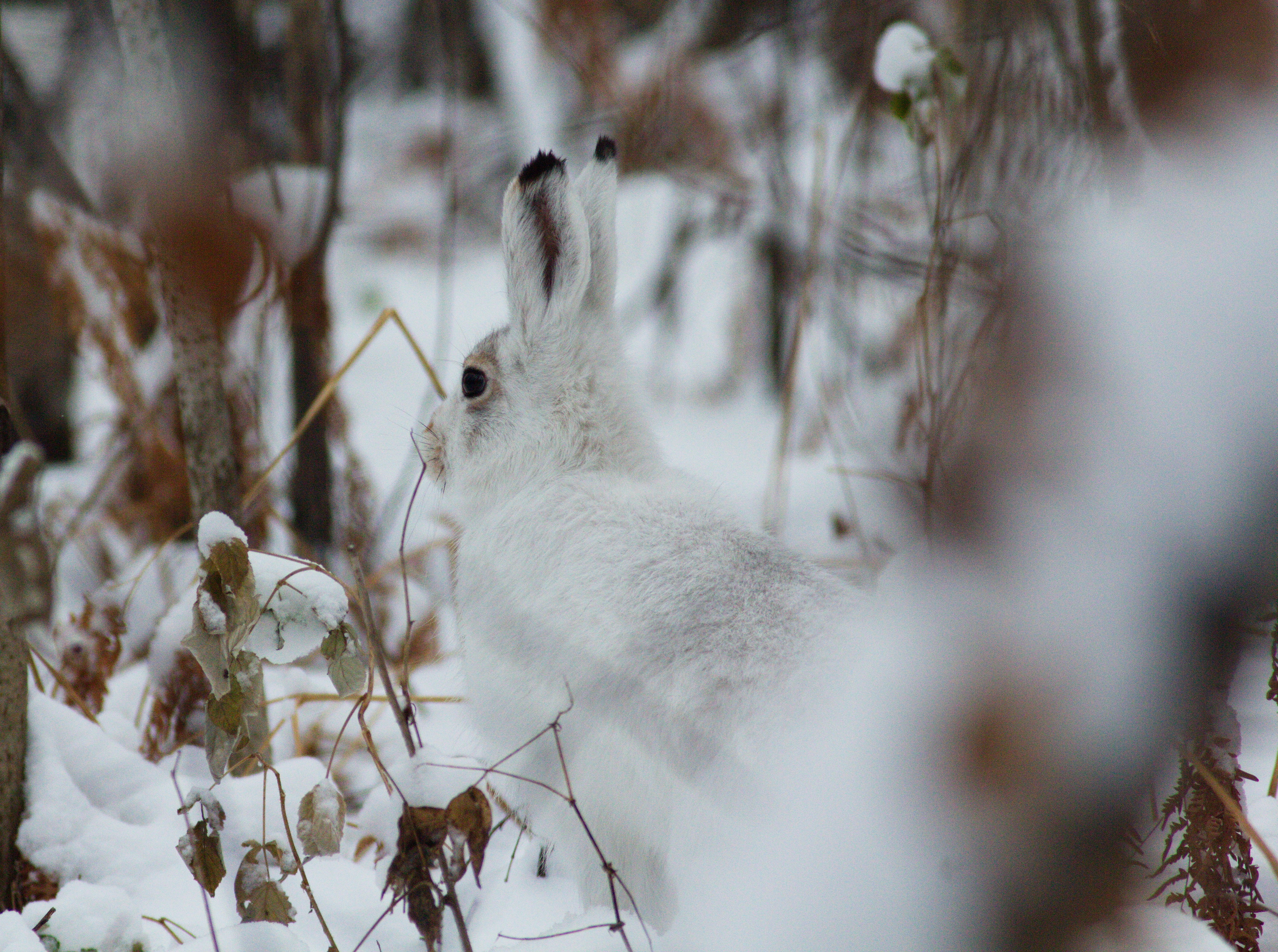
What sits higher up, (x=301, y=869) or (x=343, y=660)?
(x=343, y=660)

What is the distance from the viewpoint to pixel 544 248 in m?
2.14

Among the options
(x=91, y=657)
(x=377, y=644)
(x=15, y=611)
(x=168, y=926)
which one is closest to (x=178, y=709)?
(x=91, y=657)

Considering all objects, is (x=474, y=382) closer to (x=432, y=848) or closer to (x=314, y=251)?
(x=432, y=848)

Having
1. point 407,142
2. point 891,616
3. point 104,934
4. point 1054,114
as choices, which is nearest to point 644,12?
point 407,142

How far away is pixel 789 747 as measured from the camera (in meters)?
1.45

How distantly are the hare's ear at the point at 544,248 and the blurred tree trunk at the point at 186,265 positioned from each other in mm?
732

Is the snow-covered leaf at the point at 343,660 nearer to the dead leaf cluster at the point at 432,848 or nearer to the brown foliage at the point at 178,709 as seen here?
the dead leaf cluster at the point at 432,848

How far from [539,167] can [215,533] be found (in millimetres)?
998

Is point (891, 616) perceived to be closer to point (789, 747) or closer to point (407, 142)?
point (789, 747)

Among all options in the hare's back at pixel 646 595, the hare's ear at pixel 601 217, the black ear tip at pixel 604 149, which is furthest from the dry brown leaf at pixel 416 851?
the black ear tip at pixel 604 149

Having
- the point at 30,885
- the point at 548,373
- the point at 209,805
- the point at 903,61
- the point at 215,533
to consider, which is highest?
the point at 903,61

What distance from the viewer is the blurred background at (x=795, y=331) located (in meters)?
0.92

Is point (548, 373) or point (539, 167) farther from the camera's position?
point (548, 373)

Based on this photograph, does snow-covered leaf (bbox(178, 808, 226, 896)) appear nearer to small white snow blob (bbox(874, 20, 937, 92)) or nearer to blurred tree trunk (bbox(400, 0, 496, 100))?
small white snow blob (bbox(874, 20, 937, 92))
